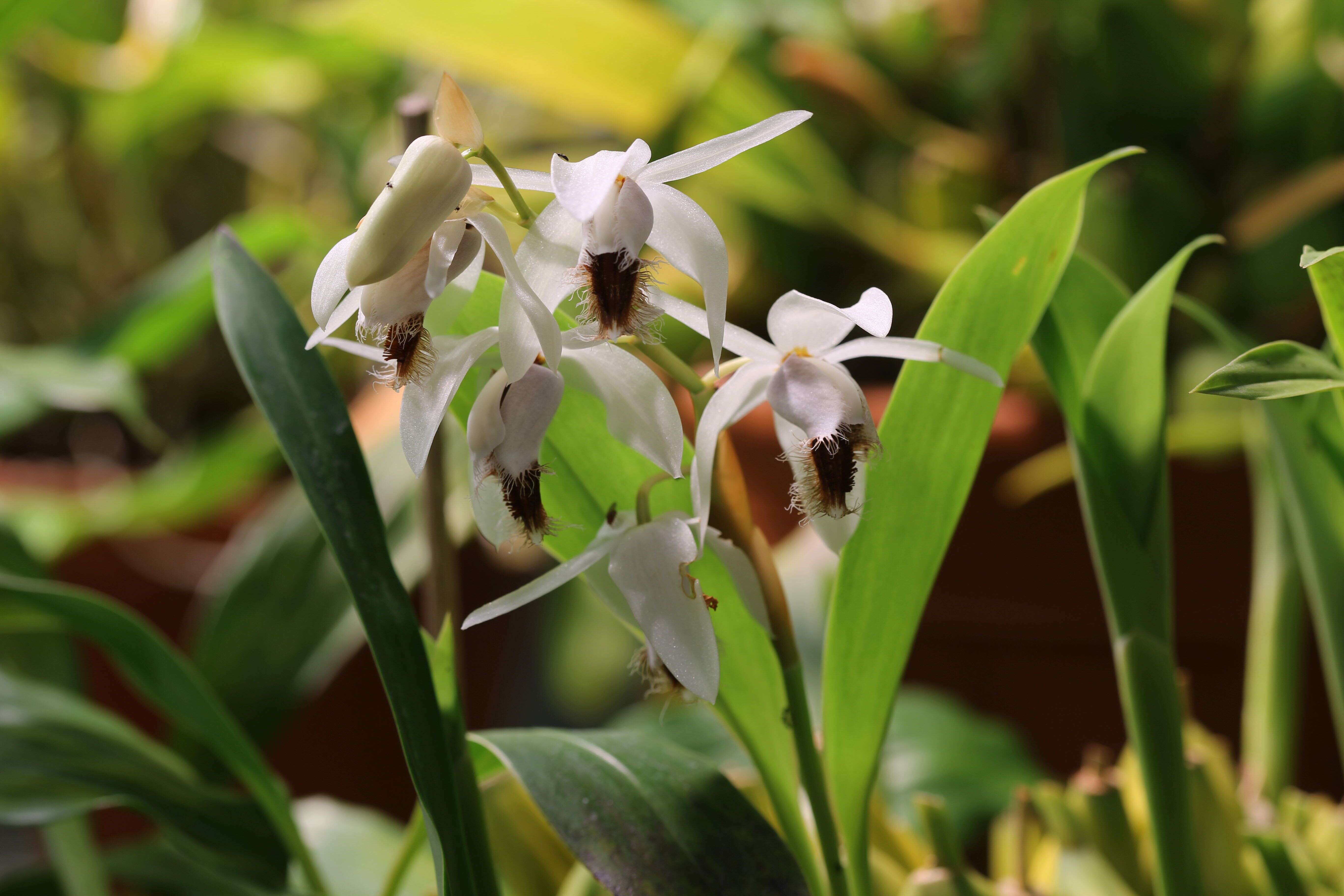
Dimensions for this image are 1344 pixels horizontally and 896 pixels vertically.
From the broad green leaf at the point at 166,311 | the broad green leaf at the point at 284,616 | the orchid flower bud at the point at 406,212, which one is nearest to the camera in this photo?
the orchid flower bud at the point at 406,212

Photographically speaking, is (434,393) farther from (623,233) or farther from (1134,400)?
(1134,400)

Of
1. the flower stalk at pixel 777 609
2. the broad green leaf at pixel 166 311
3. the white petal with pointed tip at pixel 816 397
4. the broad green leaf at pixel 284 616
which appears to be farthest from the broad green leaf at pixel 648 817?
the broad green leaf at pixel 166 311

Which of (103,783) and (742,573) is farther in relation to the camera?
(103,783)

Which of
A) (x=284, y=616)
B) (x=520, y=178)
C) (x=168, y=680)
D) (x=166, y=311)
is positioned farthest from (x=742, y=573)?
(x=166, y=311)

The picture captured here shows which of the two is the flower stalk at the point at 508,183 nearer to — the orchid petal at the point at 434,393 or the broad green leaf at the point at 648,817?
the orchid petal at the point at 434,393

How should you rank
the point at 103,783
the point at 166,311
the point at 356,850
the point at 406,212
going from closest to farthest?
Answer: the point at 406,212 → the point at 103,783 → the point at 356,850 → the point at 166,311

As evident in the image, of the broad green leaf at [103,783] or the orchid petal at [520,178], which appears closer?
the orchid petal at [520,178]

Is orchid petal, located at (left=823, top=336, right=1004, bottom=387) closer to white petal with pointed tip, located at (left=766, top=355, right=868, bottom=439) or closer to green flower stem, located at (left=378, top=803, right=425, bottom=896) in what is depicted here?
white petal with pointed tip, located at (left=766, top=355, right=868, bottom=439)
